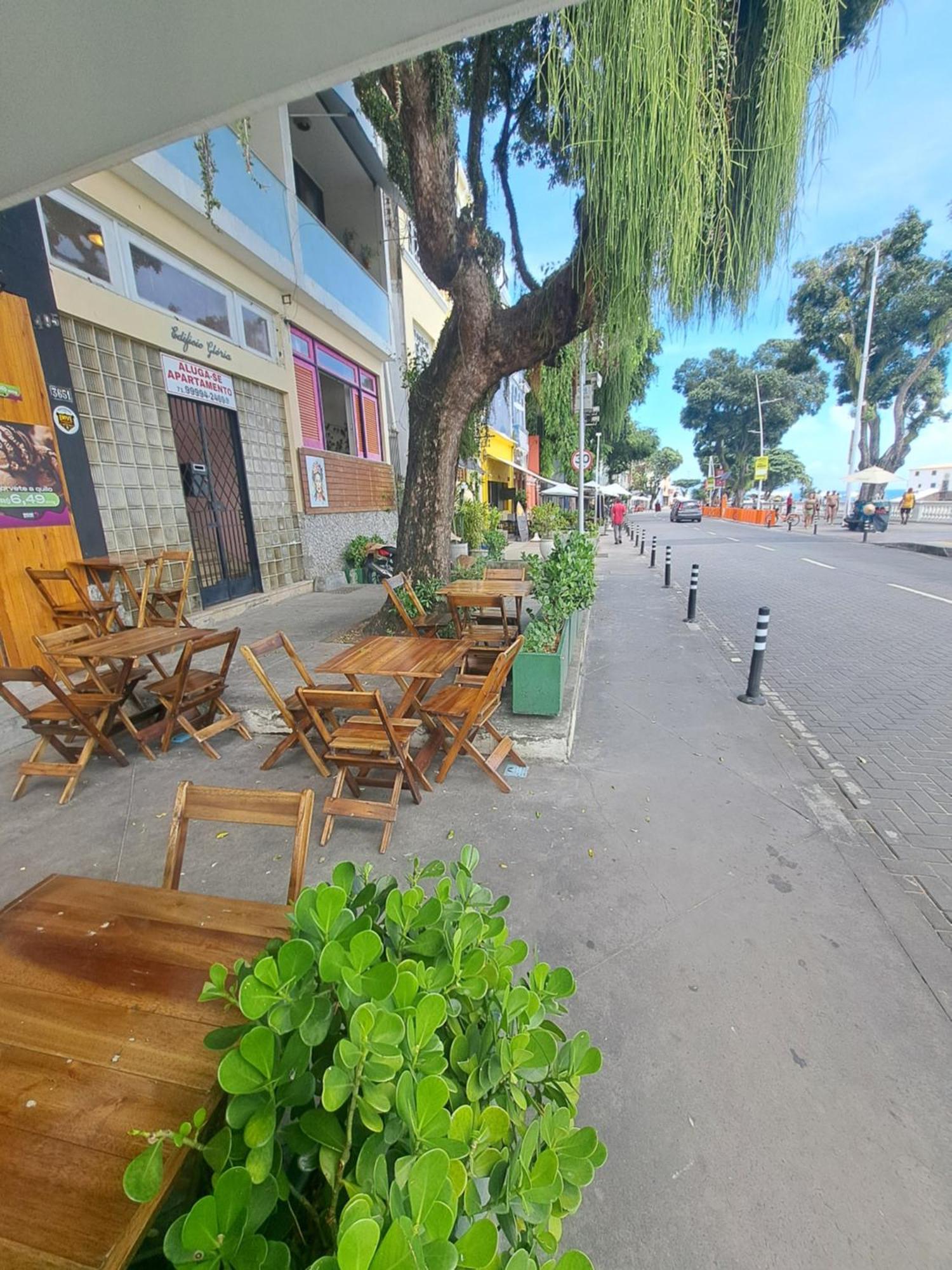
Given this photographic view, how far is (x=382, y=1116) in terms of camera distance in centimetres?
86

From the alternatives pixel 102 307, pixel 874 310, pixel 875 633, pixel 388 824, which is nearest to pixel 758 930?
pixel 388 824

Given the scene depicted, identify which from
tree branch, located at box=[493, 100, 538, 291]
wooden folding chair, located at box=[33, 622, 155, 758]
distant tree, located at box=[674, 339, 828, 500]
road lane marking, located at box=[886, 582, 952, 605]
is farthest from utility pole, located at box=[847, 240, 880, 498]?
wooden folding chair, located at box=[33, 622, 155, 758]

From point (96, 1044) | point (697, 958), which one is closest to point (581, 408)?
point (697, 958)

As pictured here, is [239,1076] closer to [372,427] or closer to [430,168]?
[430,168]

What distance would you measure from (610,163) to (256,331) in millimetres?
6251

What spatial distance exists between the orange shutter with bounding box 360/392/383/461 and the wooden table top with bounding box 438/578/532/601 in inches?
306

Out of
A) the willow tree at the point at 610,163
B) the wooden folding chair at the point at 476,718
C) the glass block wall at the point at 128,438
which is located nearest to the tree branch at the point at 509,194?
the willow tree at the point at 610,163

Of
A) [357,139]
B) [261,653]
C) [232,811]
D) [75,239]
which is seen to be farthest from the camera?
[357,139]

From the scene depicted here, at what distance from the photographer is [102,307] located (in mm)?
5727

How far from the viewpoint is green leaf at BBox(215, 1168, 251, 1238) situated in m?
0.71

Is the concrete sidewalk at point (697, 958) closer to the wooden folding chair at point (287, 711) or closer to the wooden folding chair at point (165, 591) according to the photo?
the wooden folding chair at point (287, 711)

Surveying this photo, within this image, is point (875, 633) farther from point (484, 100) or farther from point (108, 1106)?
point (108, 1106)

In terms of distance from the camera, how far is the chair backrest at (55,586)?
4.89 meters

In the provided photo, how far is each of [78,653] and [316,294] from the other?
825 centimetres
